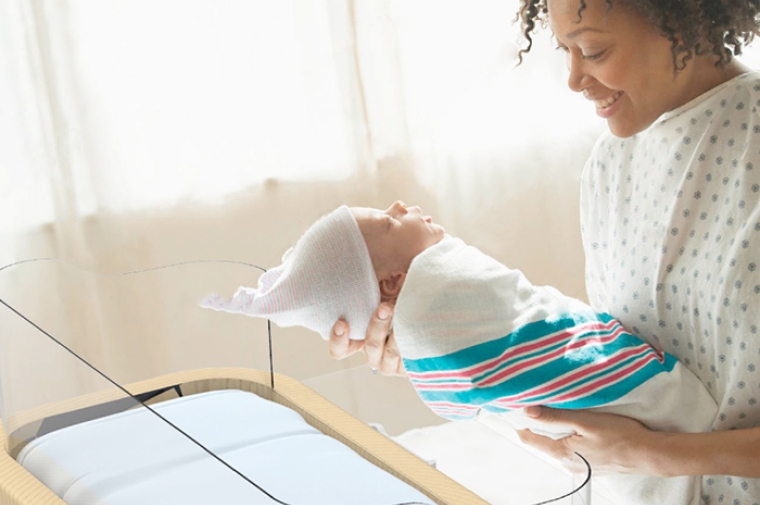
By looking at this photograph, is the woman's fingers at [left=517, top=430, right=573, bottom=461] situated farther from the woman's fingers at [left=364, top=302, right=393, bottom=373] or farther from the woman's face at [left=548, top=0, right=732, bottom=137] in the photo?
the woman's face at [left=548, top=0, right=732, bottom=137]

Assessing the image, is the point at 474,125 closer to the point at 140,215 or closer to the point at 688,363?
the point at 140,215

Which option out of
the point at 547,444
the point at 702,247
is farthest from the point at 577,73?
the point at 547,444

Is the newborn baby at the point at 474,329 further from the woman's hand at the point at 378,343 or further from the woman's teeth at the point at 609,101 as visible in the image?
the woman's teeth at the point at 609,101

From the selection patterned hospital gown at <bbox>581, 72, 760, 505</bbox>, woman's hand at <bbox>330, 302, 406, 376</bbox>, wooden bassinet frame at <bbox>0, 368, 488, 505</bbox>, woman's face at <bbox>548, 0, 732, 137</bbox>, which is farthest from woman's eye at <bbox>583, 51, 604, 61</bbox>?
wooden bassinet frame at <bbox>0, 368, 488, 505</bbox>

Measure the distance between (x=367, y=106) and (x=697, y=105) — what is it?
826 mm

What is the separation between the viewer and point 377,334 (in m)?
1.03

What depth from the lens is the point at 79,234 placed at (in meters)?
1.92

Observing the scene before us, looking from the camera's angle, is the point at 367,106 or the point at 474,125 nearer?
the point at 367,106

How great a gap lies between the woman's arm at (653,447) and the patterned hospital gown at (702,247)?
0.05 meters

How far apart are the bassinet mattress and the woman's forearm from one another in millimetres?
298

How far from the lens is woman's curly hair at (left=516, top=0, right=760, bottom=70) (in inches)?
40.7

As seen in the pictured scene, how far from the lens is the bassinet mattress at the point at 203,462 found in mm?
833

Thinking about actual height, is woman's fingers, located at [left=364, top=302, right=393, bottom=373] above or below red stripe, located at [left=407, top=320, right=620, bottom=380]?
above

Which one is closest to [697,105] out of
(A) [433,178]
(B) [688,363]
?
(B) [688,363]
